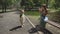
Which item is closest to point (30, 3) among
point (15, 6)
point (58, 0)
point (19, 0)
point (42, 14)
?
point (19, 0)

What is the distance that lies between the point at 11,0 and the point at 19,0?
8665 millimetres

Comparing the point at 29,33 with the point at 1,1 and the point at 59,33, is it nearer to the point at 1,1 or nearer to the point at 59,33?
the point at 59,33

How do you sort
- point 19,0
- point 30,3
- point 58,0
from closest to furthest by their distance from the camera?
1. point 58,0
2. point 30,3
3. point 19,0

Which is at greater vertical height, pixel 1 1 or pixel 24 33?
pixel 24 33

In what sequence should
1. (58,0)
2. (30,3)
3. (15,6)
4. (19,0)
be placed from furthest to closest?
1. (15,6)
2. (19,0)
3. (30,3)
4. (58,0)

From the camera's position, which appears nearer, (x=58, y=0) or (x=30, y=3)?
(x=58, y=0)

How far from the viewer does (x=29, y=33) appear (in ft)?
40.0

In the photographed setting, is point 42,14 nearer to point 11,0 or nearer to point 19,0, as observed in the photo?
point 11,0

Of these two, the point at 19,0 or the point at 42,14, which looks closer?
the point at 42,14

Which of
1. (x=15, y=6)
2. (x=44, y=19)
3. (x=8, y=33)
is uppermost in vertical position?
(x=44, y=19)

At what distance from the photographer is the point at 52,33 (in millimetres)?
12070

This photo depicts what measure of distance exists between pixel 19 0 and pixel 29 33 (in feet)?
183

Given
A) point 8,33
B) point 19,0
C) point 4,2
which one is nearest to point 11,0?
point 4,2

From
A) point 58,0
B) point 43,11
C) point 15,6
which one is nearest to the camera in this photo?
point 43,11
